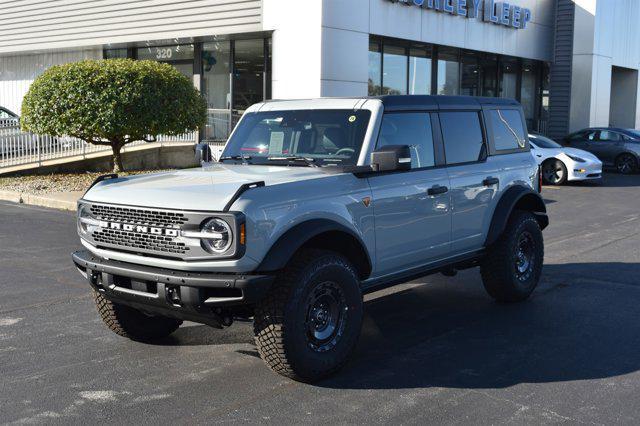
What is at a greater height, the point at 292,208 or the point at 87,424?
the point at 292,208

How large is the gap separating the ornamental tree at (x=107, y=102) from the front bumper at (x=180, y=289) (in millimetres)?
11971

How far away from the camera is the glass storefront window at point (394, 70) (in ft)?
74.5

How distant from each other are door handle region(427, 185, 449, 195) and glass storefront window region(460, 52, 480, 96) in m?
20.7

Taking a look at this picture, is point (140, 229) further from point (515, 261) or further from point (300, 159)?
point (515, 261)

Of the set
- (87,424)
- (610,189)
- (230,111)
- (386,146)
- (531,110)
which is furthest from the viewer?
(531,110)

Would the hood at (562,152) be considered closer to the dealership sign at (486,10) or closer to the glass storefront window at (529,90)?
the dealership sign at (486,10)

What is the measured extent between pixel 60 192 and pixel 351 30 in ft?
28.1

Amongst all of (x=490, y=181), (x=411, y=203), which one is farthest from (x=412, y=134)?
(x=490, y=181)

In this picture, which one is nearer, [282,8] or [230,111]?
[282,8]

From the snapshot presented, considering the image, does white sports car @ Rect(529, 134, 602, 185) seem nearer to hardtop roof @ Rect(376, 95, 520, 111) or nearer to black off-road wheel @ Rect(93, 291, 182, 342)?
hardtop roof @ Rect(376, 95, 520, 111)

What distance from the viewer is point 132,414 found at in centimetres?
455

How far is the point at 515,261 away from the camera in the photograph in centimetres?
739

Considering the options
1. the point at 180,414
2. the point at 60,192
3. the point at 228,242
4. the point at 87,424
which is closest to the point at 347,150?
the point at 228,242

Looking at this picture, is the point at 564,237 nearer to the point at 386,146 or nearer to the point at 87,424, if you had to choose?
the point at 386,146
